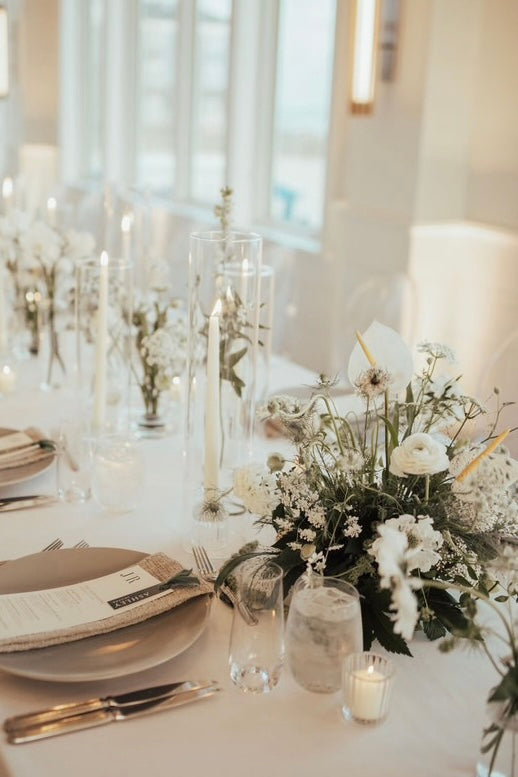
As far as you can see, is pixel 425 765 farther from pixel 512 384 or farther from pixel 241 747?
pixel 512 384

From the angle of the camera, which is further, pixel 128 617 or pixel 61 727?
pixel 128 617

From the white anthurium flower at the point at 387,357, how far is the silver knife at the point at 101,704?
42 cm

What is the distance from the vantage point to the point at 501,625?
4.03ft

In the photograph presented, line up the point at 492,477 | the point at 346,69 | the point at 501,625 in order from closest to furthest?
the point at 492,477, the point at 501,625, the point at 346,69

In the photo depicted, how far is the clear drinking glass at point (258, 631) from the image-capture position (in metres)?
1.06

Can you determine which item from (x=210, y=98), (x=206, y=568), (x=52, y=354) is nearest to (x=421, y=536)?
(x=206, y=568)

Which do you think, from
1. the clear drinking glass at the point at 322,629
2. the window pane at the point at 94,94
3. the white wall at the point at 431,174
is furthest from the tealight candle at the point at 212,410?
the window pane at the point at 94,94

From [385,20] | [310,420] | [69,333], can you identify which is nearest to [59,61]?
[385,20]

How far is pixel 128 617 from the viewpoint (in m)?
1.17

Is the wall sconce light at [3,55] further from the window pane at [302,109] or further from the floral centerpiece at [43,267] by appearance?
the floral centerpiece at [43,267]

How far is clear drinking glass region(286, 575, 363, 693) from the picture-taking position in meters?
1.04

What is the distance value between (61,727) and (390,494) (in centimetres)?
46

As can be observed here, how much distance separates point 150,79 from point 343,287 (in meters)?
2.53

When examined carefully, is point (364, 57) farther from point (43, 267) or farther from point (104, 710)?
point (104, 710)
